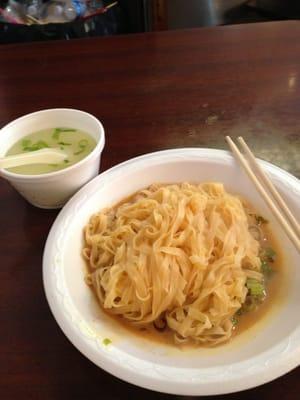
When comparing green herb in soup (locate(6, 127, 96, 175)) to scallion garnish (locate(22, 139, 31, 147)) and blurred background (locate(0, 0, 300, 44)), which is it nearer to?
scallion garnish (locate(22, 139, 31, 147))

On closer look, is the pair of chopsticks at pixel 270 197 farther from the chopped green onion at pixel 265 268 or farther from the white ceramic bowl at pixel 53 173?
the white ceramic bowl at pixel 53 173

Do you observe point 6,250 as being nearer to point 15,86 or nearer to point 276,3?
point 15,86

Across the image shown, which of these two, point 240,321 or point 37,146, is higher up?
point 37,146

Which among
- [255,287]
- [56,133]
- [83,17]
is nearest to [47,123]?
[56,133]

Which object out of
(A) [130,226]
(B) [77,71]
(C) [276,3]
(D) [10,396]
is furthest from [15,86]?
(C) [276,3]

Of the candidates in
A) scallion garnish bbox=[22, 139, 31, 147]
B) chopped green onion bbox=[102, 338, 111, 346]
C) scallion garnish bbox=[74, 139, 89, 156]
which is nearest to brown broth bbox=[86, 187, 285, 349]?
chopped green onion bbox=[102, 338, 111, 346]

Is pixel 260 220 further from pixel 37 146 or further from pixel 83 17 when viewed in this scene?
pixel 83 17
